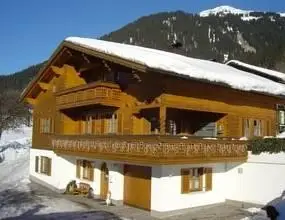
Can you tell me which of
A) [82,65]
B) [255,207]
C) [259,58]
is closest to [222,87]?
[255,207]

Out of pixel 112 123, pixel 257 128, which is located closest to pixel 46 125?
pixel 112 123

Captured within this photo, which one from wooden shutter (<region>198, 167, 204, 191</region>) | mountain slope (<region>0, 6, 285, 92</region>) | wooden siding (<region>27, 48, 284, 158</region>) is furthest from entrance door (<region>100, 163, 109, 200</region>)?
mountain slope (<region>0, 6, 285, 92</region>)

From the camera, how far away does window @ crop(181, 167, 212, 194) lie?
21.2m

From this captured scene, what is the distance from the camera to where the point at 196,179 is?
22109 mm

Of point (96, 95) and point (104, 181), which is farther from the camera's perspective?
point (104, 181)

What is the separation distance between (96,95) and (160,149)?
21.0ft

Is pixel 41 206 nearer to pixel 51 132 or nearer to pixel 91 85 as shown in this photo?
pixel 91 85

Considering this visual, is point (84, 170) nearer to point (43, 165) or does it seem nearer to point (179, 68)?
point (43, 165)

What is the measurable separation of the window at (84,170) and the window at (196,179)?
729 cm

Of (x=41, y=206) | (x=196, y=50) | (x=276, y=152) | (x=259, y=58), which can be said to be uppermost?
(x=196, y=50)

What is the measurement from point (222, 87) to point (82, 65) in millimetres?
9683

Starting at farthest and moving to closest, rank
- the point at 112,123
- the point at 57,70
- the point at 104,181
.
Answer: the point at 57,70
the point at 112,123
the point at 104,181

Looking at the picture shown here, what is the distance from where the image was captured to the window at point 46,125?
3138 cm

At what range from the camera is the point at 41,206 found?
22328 mm
